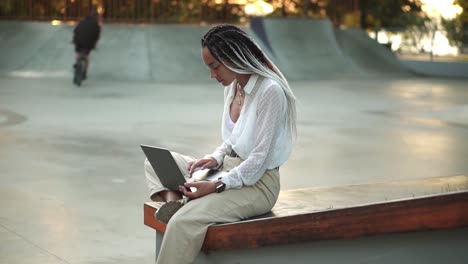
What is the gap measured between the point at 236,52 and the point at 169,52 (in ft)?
60.0

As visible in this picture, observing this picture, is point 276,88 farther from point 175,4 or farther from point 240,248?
point 175,4

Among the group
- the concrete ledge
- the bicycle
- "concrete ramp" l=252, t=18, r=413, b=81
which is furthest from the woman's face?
the concrete ledge

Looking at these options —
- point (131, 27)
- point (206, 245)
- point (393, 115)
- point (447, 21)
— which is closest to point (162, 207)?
point (206, 245)

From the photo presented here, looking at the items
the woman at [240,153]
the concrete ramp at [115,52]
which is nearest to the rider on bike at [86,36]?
the concrete ramp at [115,52]

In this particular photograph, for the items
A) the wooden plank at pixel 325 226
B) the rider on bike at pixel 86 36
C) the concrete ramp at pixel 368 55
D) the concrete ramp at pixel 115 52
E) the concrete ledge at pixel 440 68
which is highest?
the wooden plank at pixel 325 226

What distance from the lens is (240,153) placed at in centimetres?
494

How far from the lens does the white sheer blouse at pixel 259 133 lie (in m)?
4.79

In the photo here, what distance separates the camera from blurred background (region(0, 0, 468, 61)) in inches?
977

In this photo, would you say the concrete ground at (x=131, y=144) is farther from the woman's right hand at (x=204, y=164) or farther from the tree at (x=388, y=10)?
the tree at (x=388, y=10)

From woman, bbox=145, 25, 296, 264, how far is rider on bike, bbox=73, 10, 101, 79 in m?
15.6

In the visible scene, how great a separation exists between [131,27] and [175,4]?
6.32 feet

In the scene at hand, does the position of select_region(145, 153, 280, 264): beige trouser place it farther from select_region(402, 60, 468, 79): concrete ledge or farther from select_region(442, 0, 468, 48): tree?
select_region(442, 0, 468, 48): tree

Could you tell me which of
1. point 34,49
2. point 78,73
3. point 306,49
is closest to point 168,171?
point 78,73

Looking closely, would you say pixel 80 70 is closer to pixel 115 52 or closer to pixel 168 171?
pixel 115 52
